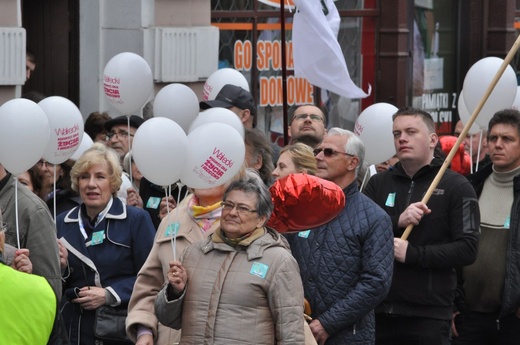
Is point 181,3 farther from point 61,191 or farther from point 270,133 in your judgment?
point 61,191

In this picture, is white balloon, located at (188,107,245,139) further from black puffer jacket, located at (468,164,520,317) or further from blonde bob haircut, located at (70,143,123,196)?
black puffer jacket, located at (468,164,520,317)

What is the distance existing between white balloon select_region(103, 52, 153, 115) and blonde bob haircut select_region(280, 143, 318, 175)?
1.85 meters

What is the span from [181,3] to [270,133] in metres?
2.41

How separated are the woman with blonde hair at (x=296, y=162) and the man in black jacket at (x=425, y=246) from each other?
0.52m

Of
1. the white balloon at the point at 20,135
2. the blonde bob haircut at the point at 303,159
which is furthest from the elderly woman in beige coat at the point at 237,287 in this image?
the blonde bob haircut at the point at 303,159

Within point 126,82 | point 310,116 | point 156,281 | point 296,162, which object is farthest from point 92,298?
point 310,116

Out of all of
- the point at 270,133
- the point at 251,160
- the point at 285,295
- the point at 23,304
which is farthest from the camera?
the point at 270,133

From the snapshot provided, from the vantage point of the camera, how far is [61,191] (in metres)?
8.55

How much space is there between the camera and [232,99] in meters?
9.80

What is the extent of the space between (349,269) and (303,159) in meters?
1.07

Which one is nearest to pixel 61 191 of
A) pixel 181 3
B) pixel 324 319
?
pixel 324 319

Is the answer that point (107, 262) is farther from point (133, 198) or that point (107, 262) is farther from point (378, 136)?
point (378, 136)

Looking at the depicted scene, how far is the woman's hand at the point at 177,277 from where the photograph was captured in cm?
635

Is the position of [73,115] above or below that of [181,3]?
below
